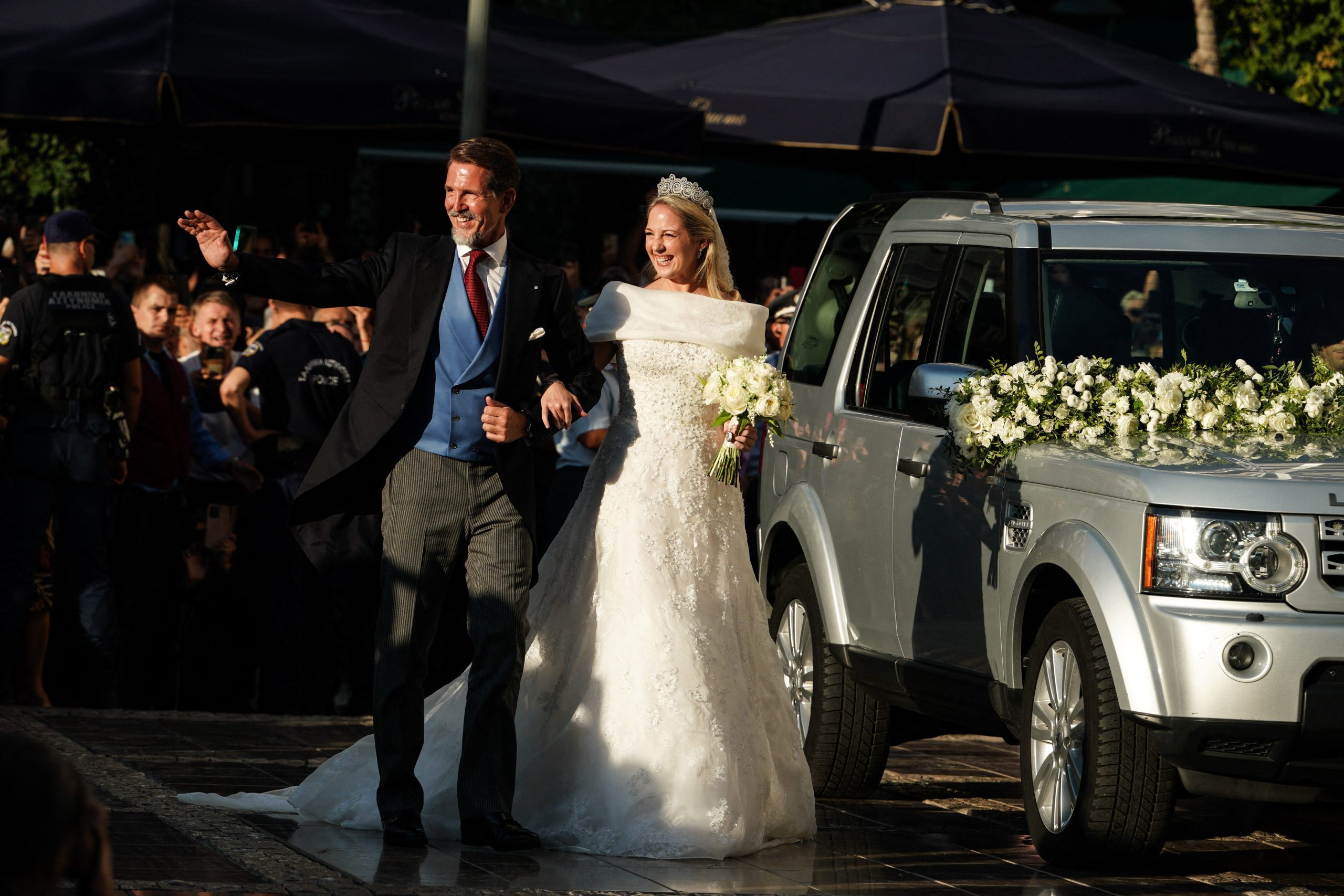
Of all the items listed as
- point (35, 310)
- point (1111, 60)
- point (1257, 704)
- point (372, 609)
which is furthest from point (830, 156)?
point (1257, 704)

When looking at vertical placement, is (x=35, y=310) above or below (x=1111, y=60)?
below

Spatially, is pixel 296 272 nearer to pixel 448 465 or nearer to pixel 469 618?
pixel 448 465

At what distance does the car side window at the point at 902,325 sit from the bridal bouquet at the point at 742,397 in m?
0.79

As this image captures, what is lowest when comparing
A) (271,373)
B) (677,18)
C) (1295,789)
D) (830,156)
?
(1295,789)

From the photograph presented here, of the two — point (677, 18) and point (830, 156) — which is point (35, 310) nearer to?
point (830, 156)

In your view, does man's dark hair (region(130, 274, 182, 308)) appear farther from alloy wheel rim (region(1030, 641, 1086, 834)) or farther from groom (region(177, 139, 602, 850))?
alloy wheel rim (region(1030, 641, 1086, 834))

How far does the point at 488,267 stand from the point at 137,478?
4.01m

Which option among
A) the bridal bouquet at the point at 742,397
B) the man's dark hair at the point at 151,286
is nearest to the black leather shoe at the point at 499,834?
the bridal bouquet at the point at 742,397

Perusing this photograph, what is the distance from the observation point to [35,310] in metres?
9.34

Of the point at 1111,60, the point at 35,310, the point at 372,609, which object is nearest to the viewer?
the point at 35,310

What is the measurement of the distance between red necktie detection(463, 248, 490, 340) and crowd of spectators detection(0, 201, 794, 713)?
11.2 feet

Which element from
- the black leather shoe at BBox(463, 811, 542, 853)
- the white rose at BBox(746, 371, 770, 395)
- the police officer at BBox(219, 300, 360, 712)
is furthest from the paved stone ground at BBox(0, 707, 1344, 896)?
the white rose at BBox(746, 371, 770, 395)

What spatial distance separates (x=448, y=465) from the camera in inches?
256

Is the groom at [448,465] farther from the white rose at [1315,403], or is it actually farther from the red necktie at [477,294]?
the white rose at [1315,403]
